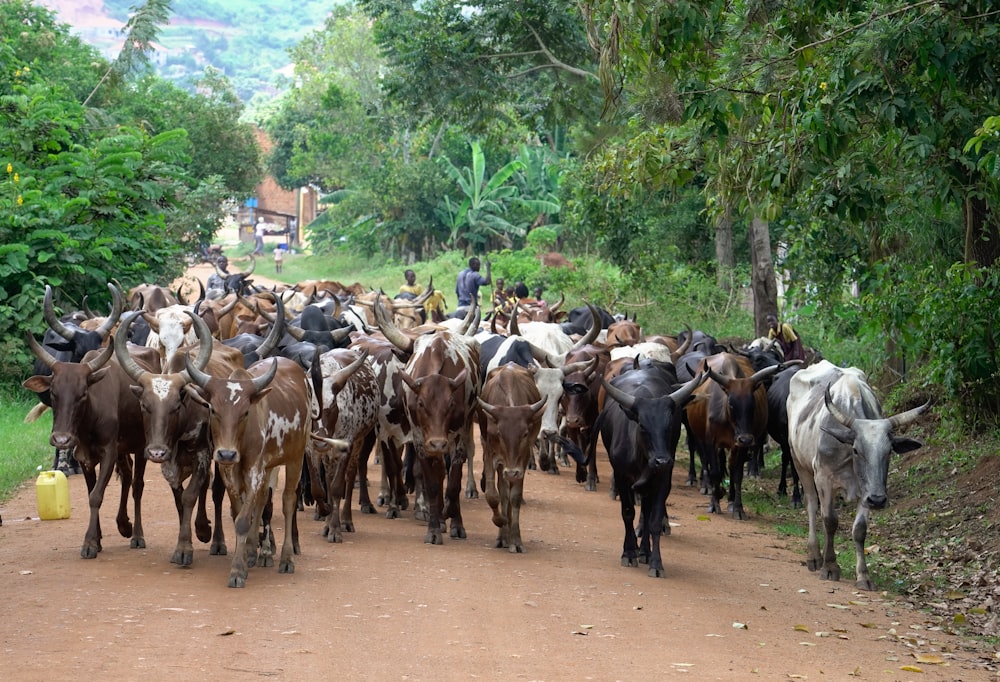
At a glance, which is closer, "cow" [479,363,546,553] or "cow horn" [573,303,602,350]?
"cow" [479,363,546,553]

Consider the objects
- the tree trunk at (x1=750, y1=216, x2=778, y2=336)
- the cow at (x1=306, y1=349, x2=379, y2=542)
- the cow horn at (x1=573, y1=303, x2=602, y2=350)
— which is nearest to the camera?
the cow at (x1=306, y1=349, x2=379, y2=542)

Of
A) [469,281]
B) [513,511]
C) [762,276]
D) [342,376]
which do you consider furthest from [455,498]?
[469,281]

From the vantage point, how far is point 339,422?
1152cm

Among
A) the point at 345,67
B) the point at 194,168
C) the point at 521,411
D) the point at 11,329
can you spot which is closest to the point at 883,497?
the point at 521,411

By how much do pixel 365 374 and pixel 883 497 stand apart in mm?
4591

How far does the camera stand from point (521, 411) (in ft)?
35.9

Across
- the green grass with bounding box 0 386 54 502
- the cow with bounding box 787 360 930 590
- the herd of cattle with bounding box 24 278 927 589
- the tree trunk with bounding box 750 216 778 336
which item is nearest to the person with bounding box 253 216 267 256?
the green grass with bounding box 0 386 54 502

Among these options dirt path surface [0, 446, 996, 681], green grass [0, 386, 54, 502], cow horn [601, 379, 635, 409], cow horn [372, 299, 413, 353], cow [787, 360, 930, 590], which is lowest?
dirt path surface [0, 446, 996, 681]

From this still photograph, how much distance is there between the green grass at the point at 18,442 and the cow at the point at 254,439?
4590mm

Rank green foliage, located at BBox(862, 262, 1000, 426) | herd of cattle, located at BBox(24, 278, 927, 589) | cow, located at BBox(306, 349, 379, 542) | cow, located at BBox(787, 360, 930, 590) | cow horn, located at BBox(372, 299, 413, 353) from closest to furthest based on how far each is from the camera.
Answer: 1. herd of cattle, located at BBox(24, 278, 927, 589)
2. cow, located at BBox(787, 360, 930, 590)
3. cow, located at BBox(306, 349, 379, 542)
4. green foliage, located at BBox(862, 262, 1000, 426)
5. cow horn, located at BBox(372, 299, 413, 353)

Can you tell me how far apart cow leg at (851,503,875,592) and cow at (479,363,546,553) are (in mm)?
2671

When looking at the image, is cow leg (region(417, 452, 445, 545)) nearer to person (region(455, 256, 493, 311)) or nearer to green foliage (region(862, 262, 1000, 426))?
green foliage (region(862, 262, 1000, 426))

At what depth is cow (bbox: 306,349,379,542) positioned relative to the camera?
36.3 feet

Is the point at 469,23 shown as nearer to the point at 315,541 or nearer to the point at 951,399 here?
the point at 951,399
